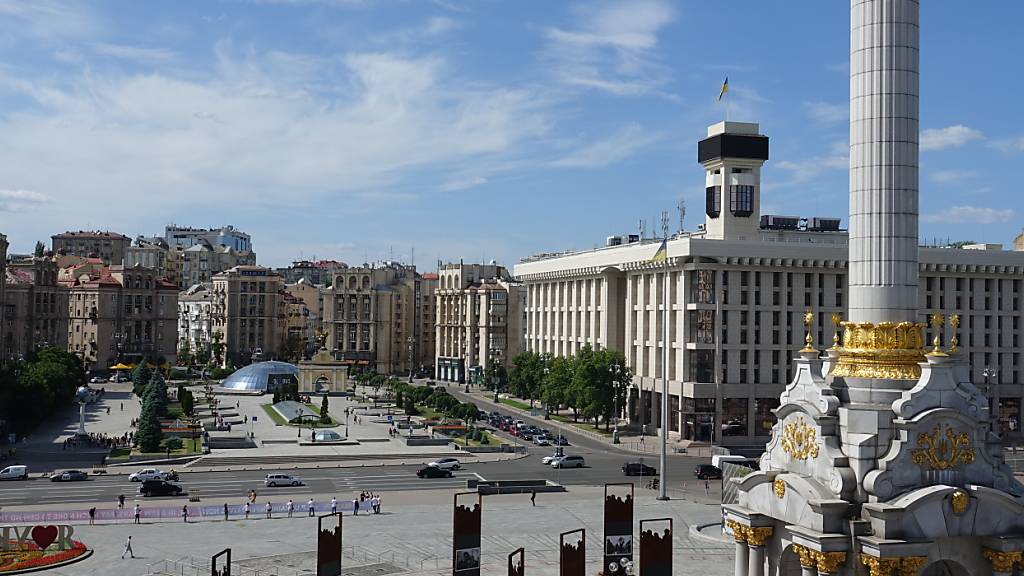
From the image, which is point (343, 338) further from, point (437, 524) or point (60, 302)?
point (437, 524)

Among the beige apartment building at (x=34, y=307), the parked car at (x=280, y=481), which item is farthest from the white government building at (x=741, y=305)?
the beige apartment building at (x=34, y=307)

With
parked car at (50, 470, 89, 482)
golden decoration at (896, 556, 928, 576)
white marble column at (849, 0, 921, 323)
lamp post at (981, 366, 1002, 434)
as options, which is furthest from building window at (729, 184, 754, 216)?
golden decoration at (896, 556, 928, 576)

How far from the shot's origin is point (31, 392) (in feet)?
287

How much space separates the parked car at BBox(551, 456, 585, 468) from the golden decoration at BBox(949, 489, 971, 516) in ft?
151

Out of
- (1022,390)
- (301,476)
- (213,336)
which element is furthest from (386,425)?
(213,336)

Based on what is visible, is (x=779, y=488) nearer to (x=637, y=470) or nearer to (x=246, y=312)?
(x=637, y=470)

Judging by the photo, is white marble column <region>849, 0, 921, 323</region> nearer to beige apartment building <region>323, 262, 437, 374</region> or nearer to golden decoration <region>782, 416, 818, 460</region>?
golden decoration <region>782, 416, 818, 460</region>

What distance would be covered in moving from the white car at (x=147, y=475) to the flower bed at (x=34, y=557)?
17272 mm

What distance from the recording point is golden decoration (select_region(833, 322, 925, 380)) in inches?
1192

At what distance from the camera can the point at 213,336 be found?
19350 centimetres

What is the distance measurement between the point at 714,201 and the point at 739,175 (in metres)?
3.35

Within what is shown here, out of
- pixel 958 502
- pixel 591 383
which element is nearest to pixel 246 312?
pixel 591 383

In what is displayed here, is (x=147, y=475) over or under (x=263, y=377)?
under

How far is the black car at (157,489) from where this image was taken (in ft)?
195
